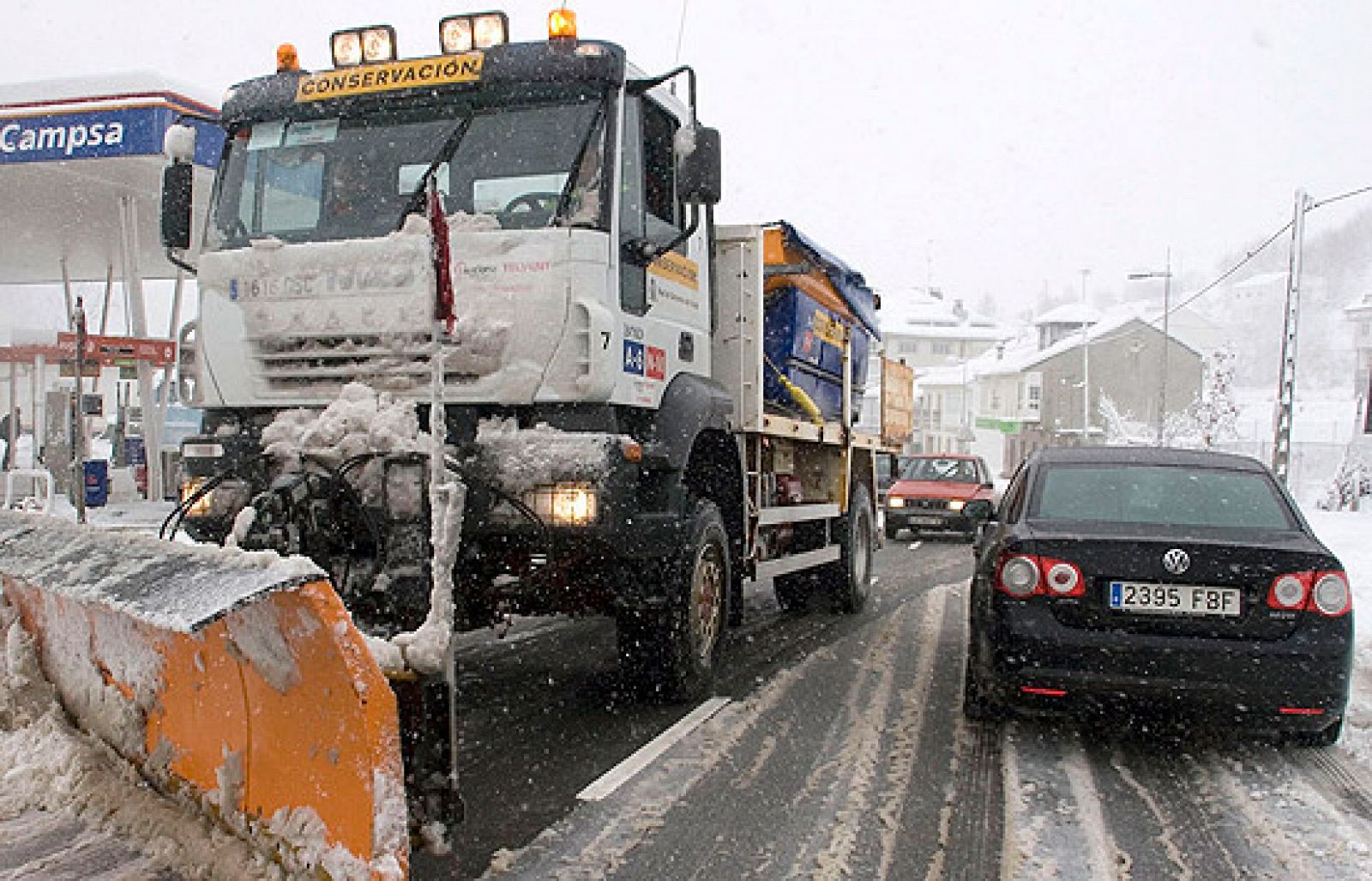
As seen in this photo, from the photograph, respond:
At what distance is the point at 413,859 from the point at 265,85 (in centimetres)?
425

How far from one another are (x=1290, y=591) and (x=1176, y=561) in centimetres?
48

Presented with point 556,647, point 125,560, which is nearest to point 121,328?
point 556,647

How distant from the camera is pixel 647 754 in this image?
4867mm

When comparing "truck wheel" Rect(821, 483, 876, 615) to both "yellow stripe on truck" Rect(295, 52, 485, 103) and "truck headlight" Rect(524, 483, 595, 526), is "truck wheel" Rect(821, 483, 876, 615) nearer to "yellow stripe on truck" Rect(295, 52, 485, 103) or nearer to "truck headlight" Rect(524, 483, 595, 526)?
"truck headlight" Rect(524, 483, 595, 526)

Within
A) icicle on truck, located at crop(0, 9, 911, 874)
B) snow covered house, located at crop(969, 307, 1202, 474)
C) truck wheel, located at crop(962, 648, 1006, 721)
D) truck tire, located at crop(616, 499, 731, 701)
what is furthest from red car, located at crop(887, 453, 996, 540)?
snow covered house, located at crop(969, 307, 1202, 474)

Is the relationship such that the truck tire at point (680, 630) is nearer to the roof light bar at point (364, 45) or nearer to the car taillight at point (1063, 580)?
the car taillight at point (1063, 580)

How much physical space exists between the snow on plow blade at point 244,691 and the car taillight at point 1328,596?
398cm

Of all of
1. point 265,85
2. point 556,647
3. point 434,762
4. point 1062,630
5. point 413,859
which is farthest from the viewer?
point 556,647

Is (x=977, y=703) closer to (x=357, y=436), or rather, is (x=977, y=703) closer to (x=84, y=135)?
(x=357, y=436)

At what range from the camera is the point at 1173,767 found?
4.96 metres

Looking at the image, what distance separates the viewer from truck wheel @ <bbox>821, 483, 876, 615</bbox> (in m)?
9.48

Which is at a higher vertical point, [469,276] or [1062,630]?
[469,276]

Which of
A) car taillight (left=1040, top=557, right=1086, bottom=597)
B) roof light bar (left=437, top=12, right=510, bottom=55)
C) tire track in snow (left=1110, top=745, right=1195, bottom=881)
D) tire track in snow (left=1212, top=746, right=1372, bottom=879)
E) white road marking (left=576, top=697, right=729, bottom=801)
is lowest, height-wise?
tire track in snow (left=1212, top=746, right=1372, bottom=879)

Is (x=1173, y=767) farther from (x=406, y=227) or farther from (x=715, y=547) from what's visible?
(x=406, y=227)
